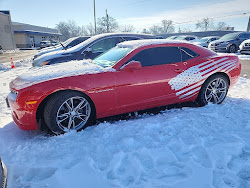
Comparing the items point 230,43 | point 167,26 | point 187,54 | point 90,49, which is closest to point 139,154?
point 187,54

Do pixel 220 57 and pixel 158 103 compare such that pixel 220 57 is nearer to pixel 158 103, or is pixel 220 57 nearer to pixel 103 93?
pixel 158 103

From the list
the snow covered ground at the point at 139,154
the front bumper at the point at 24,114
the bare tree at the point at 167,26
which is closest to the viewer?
the snow covered ground at the point at 139,154

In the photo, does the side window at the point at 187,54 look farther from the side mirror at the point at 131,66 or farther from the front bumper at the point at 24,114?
the front bumper at the point at 24,114

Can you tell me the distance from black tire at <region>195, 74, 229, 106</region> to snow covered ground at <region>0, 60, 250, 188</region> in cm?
56

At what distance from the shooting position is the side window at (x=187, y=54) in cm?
352

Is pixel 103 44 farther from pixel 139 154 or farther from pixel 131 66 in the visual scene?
pixel 139 154

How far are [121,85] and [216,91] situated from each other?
2241 millimetres

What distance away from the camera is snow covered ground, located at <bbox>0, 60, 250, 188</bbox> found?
1.81 meters

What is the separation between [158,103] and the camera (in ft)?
11.0

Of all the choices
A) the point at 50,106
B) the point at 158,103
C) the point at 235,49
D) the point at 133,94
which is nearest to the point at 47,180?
the point at 50,106

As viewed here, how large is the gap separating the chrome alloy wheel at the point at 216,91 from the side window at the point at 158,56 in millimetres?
979

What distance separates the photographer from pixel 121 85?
294cm

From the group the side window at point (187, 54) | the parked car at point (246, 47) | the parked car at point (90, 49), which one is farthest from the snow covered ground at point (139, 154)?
the parked car at point (246, 47)

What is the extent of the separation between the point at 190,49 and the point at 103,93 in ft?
6.97
